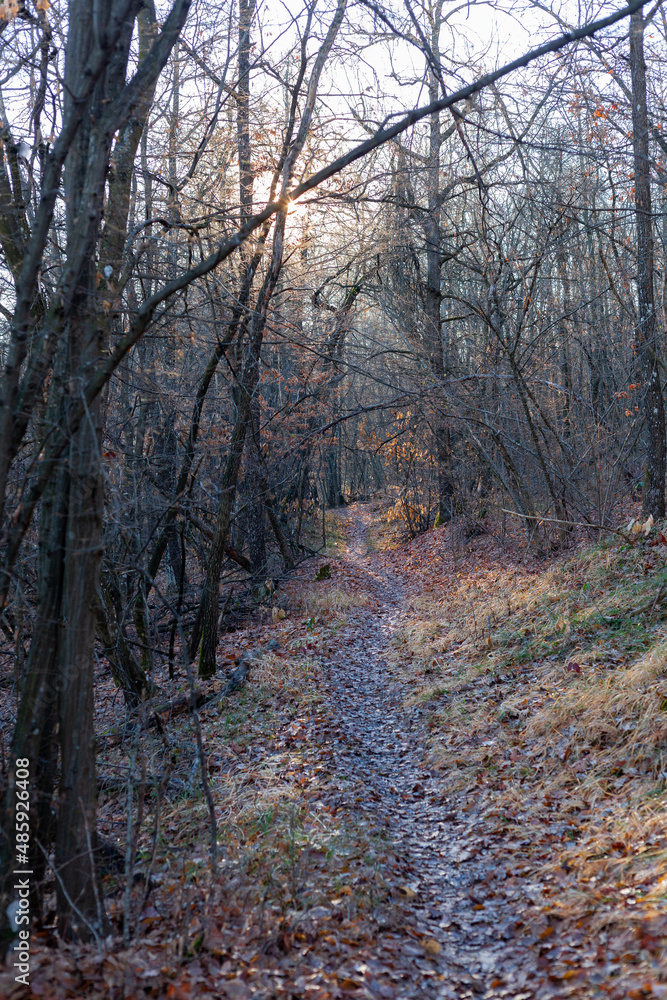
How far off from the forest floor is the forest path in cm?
2

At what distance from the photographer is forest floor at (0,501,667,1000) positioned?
Answer: 10.6 feet

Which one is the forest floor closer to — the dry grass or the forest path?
the forest path

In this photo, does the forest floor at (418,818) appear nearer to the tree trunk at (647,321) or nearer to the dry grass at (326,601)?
the tree trunk at (647,321)

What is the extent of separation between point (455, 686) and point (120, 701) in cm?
407

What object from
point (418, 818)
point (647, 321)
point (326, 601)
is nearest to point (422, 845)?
point (418, 818)

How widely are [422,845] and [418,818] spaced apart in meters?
0.38

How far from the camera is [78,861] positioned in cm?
325

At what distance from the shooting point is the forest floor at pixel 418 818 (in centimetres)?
322

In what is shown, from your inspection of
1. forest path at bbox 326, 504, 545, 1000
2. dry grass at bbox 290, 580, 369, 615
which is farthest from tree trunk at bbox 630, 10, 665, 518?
dry grass at bbox 290, 580, 369, 615

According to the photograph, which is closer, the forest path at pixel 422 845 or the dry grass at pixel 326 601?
the forest path at pixel 422 845

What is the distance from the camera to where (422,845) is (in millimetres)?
4715

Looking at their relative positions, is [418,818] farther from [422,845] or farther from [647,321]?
[647,321]

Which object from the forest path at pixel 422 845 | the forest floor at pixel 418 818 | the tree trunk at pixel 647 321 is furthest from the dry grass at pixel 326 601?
the tree trunk at pixel 647 321

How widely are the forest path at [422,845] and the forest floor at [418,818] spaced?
0.02 m
